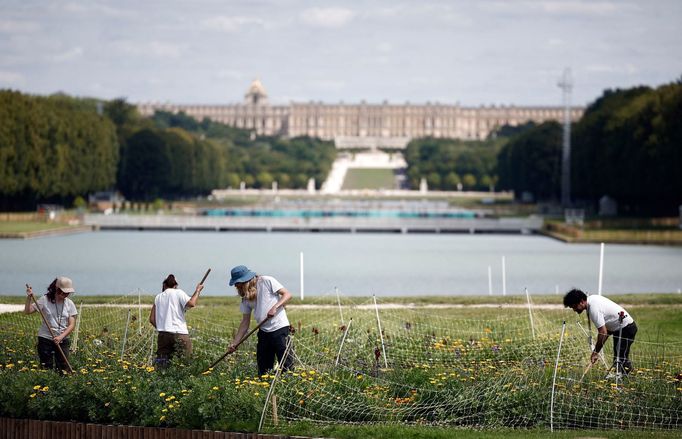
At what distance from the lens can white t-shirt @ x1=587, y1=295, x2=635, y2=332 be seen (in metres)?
13.3

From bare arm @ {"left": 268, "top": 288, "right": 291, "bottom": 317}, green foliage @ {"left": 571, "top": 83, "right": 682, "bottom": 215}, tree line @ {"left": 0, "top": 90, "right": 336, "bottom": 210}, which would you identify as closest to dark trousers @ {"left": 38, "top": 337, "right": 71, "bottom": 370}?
bare arm @ {"left": 268, "top": 288, "right": 291, "bottom": 317}

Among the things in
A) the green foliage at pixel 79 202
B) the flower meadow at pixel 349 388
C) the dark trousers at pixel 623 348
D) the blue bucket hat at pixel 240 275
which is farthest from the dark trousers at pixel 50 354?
the green foliage at pixel 79 202

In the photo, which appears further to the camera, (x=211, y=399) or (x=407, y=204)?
(x=407, y=204)

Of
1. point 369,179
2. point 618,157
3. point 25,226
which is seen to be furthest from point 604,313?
point 369,179

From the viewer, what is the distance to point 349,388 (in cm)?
1286

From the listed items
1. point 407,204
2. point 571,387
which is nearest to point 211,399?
point 571,387

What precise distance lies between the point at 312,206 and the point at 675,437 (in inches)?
3284

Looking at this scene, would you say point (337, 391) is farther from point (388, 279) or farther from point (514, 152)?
point (514, 152)

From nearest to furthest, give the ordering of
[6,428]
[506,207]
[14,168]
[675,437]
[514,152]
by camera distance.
Answer: 1. [675,437]
2. [6,428]
3. [14,168]
4. [506,207]
5. [514,152]

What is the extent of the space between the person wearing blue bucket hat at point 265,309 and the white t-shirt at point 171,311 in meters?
0.93

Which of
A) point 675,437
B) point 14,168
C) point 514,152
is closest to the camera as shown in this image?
point 675,437

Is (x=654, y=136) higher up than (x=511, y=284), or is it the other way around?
(x=654, y=136)

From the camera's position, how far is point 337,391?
12844mm

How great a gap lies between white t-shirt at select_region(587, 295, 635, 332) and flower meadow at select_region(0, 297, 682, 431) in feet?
1.50
